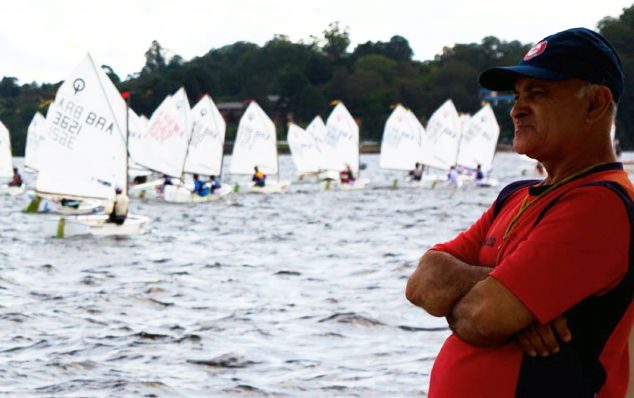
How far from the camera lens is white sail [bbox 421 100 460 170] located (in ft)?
174

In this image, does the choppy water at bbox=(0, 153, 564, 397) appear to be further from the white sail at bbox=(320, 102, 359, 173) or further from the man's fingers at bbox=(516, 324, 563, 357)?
the white sail at bbox=(320, 102, 359, 173)

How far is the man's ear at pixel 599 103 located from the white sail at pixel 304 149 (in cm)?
5512

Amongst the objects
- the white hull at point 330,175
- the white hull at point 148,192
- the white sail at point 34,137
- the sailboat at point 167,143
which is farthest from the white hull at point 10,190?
the white hull at point 330,175

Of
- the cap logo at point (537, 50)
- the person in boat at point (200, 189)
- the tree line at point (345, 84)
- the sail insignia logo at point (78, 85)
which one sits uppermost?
the tree line at point (345, 84)

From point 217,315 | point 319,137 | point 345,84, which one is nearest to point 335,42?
point 345,84

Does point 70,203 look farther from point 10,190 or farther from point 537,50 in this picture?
point 537,50

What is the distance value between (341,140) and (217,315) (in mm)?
42536

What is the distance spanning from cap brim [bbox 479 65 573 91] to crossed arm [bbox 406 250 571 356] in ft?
Result: 1.93

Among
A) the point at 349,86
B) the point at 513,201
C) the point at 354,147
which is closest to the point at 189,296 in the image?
the point at 513,201

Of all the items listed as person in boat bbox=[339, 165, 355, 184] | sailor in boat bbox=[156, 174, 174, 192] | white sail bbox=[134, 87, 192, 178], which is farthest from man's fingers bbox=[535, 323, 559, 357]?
person in boat bbox=[339, 165, 355, 184]

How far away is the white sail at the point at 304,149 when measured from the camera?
5800cm

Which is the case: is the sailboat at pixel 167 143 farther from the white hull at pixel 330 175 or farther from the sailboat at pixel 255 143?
the white hull at pixel 330 175

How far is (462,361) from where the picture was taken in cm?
252

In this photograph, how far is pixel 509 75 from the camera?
2652mm
